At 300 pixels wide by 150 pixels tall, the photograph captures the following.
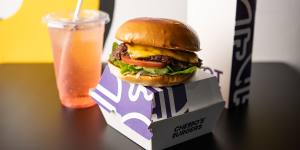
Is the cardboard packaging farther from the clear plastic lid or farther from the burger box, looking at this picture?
the clear plastic lid

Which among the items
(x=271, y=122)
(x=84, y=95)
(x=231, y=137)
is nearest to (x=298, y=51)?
(x=271, y=122)

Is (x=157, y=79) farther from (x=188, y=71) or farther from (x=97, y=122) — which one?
(x=97, y=122)

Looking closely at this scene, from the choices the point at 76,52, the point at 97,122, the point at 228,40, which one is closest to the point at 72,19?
the point at 76,52

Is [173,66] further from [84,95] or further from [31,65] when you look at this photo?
[31,65]

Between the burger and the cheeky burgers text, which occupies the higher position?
the burger

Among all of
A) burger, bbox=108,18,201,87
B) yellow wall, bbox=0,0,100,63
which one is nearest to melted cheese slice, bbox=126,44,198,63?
burger, bbox=108,18,201,87

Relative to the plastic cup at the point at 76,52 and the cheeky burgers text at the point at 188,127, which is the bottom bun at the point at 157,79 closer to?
the cheeky burgers text at the point at 188,127
